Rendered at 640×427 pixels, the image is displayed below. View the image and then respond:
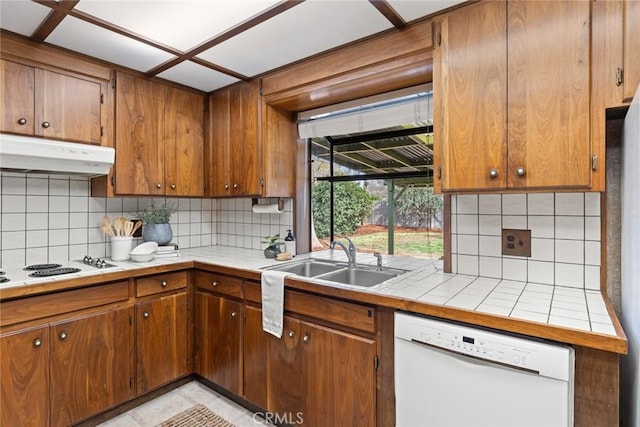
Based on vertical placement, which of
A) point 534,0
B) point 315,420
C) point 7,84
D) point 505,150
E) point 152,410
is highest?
point 534,0

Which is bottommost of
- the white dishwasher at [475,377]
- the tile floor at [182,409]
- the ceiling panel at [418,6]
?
the tile floor at [182,409]

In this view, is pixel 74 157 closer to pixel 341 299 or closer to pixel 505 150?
pixel 341 299

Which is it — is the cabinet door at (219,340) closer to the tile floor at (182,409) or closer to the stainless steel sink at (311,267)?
the tile floor at (182,409)

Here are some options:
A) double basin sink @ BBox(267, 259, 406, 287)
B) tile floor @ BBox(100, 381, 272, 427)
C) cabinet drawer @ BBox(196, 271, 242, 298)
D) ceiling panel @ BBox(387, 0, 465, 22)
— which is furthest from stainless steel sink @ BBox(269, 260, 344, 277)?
ceiling panel @ BBox(387, 0, 465, 22)

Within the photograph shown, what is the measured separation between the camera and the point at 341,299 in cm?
164

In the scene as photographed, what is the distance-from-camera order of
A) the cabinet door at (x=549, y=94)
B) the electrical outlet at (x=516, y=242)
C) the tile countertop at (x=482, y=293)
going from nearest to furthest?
1. the tile countertop at (x=482, y=293)
2. the cabinet door at (x=549, y=94)
3. the electrical outlet at (x=516, y=242)

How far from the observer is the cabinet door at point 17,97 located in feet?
6.04

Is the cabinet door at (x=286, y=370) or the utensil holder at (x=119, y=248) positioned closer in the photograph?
the cabinet door at (x=286, y=370)

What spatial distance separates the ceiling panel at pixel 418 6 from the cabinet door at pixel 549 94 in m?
0.28

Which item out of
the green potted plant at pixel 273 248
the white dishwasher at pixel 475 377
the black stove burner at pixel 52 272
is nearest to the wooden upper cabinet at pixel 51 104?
the black stove burner at pixel 52 272

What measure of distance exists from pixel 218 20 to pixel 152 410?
2313mm

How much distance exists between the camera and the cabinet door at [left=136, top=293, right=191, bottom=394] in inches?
84.6

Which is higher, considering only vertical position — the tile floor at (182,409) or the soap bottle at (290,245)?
the soap bottle at (290,245)

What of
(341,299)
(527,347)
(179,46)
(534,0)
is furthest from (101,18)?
(527,347)
